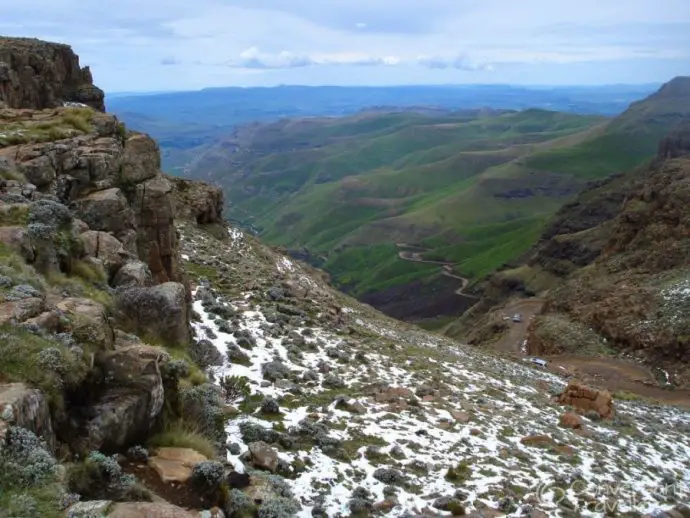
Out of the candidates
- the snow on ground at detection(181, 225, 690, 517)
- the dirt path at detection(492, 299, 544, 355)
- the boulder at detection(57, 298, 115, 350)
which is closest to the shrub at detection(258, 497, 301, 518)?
the snow on ground at detection(181, 225, 690, 517)

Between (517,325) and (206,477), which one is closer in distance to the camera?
(206,477)

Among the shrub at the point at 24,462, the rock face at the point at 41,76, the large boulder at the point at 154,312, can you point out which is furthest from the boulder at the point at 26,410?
the rock face at the point at 41,76

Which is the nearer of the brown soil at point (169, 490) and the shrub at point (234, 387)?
the brown soil at point (169, 490)

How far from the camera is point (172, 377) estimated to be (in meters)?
10.9

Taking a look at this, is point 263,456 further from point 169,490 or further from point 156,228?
point 156,228

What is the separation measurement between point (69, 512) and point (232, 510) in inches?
115

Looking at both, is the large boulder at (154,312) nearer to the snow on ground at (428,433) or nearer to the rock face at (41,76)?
the snow on ground at (428,433)

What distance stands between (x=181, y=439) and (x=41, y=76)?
1675 inches

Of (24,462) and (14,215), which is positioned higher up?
(14,215)

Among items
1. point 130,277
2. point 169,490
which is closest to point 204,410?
point 169,490

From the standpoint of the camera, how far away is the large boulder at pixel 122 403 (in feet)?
29.2

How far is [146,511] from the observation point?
745 centimetres

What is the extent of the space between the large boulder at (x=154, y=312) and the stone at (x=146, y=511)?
5939 millimetres

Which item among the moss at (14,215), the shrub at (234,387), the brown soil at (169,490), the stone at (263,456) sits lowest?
the shrub at (234,387)
